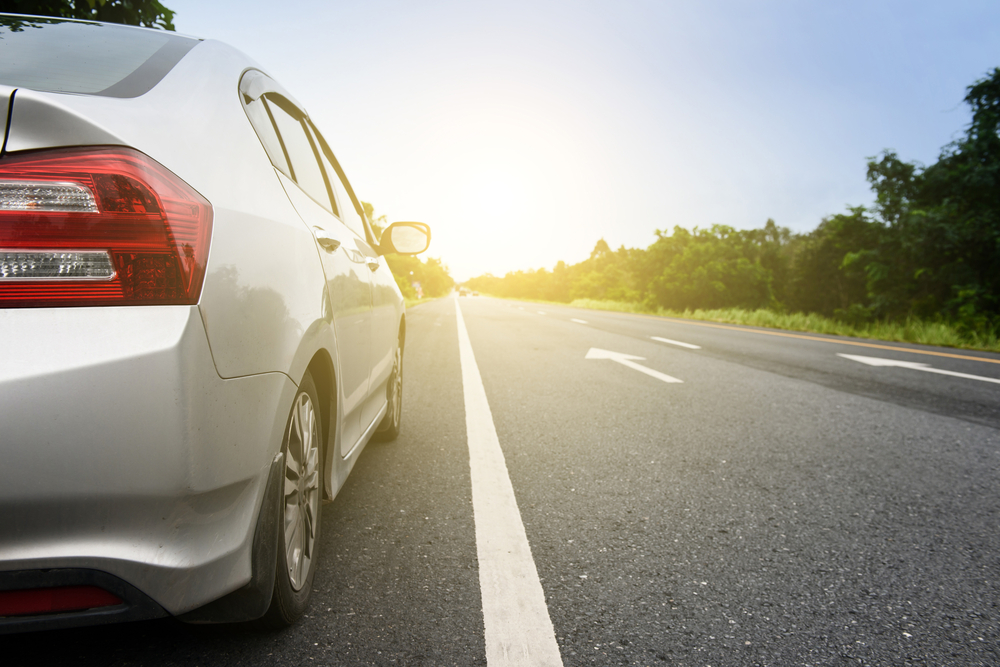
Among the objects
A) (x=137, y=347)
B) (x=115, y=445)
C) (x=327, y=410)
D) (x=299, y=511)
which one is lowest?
(x=299, y=511)

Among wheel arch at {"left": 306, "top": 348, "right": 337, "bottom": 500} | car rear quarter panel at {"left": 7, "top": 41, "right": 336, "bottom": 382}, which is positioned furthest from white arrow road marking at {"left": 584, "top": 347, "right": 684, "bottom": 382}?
car rear quarter panel at {"left": 7, "top": 41, "right": 336, "bottom": 382}

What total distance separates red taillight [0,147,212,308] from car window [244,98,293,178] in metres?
0.63

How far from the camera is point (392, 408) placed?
362cm

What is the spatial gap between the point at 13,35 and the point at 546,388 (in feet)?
15.9

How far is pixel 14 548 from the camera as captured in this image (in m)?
0.99

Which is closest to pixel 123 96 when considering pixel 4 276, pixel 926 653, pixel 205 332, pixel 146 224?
pixel 146 224

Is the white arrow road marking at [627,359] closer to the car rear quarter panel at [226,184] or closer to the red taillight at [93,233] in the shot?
the car rear quarter panel at [226,184]

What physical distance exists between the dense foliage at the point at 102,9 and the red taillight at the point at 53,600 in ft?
16.9

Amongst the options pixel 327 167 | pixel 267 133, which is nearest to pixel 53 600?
pixel 267 133

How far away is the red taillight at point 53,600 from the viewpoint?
3.34 ft

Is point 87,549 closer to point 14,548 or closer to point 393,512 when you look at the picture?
point 14,548

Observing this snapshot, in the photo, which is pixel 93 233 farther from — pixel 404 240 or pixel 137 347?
pixel 404 240

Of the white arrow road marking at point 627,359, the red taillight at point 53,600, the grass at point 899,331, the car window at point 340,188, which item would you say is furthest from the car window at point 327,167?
the grass at point 899,331

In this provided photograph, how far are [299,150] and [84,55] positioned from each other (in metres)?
0.91
